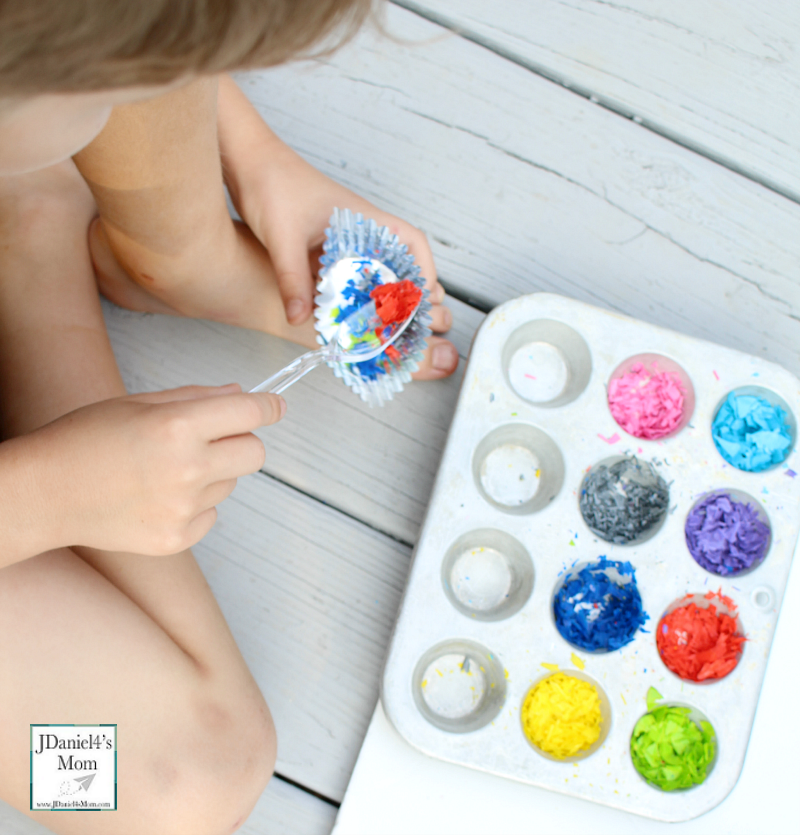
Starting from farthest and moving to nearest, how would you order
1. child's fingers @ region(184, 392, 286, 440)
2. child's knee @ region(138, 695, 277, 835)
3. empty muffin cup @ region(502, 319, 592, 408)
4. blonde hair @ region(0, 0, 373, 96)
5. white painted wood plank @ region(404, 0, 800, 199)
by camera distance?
white painted wood plank @ region(404, 0, 800, 199) → empty muffin cup @ region(502, 319, 592, 408) → child's knee @ region(138, 695, 277, 835) → child's fingers @ region(184, 392, 286, 440) → blonde hair @ region(0, 0, 373, 96)

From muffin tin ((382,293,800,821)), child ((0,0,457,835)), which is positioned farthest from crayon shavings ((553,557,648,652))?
child ((0,0,457,835))

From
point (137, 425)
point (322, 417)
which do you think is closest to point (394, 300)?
point (322, 417)

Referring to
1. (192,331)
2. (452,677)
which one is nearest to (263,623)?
(452,677)

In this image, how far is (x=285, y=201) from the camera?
655 millimetres

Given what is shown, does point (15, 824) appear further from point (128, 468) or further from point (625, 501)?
point (625, 501)

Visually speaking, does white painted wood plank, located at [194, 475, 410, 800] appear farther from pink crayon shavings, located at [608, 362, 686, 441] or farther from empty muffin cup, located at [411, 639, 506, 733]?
pink crayon shavings, located at [608, 362, 686, 441]

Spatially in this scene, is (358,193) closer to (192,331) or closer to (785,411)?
(192,331)

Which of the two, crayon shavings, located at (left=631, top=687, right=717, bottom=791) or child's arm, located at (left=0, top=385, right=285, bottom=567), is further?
crayon shavings, located at (left=631, top=687, right=717, bottom=791)

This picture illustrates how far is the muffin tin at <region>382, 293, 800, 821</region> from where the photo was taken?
59cm

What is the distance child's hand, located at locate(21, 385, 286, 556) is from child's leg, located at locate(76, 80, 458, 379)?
0.50ft

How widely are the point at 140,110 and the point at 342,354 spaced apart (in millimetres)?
246

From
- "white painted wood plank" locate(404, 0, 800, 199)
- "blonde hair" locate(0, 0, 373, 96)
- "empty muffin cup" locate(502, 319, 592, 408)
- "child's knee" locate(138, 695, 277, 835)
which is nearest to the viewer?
"blonde hair" locate(0, 0, 373, 96)

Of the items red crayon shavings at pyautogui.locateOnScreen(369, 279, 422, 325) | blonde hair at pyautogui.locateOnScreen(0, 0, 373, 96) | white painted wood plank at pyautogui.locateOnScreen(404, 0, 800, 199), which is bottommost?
blonde hair at pyautogui.locateOnScreen(0, 0, 373, 96)

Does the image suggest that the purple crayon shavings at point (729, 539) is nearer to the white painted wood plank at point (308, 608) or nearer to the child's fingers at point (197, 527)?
the white painted wood plank at point (308, 608)
